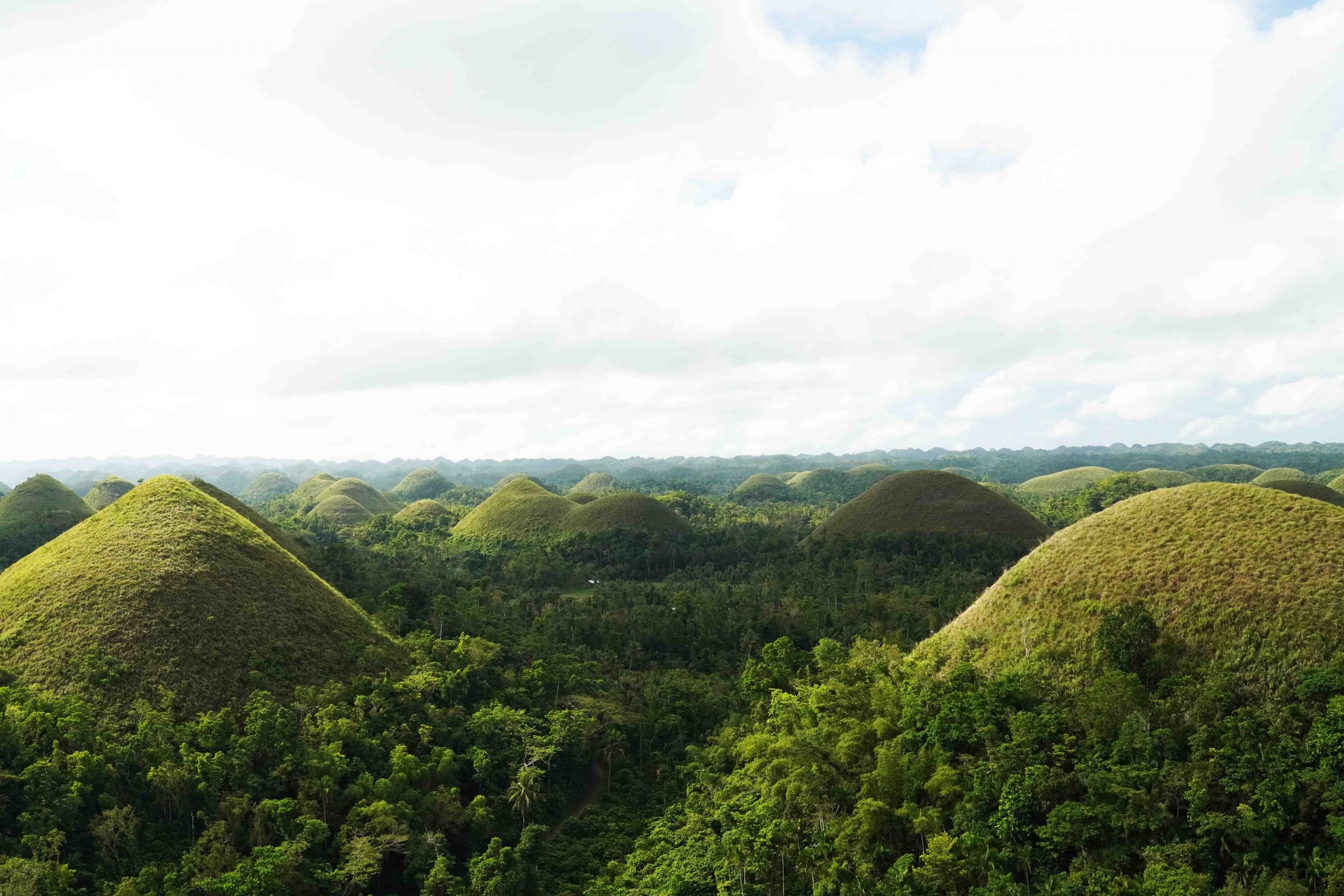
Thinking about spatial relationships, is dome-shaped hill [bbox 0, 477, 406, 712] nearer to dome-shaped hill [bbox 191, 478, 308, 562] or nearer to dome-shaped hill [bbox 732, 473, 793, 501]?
dome-shaped hill [bbox 191, 478, 308, 562]

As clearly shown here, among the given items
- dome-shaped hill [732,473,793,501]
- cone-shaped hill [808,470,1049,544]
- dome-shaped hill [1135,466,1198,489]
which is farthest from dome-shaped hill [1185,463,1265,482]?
cone-shaped hill [808,470,1049,544]

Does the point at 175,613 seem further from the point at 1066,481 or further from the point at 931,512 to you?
the point at 1066,481

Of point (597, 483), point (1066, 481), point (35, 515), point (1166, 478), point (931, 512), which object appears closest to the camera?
point (931, 512)

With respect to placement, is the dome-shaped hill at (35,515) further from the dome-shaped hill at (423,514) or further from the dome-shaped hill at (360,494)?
the dome-shaped hill at (360,494)

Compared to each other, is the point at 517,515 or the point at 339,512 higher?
the point at 517,515

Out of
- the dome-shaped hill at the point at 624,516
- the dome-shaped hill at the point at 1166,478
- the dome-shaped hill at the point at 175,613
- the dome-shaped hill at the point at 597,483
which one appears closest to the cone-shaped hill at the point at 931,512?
the dome-shaped hill at the point at 624,516

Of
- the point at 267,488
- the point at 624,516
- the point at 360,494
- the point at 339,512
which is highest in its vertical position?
the point at 267,488

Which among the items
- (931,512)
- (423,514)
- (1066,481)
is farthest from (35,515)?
(1066,481)
